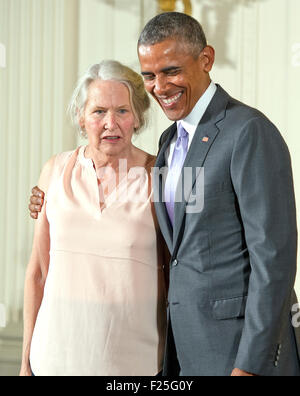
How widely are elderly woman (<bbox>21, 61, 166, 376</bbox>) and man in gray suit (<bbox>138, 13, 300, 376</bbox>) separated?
0.40 ft

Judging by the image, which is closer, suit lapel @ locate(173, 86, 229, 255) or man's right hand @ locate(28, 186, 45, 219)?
suit lapel @ locate(173, 86, 229, 255)

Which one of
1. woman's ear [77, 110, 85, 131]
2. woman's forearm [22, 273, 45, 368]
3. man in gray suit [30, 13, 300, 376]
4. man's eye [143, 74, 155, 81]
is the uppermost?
man's eye [143, 74, 155, 81]

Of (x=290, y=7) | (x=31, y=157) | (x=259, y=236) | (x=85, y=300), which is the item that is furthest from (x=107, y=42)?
(x=259, y=236)

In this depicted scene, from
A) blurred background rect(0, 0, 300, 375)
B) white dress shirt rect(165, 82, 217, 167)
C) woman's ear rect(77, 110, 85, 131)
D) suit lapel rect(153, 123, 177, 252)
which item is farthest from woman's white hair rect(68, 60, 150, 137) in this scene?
blurred background rect(0, 0, 300, 375)

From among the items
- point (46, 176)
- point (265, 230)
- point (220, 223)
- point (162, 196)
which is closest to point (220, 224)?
point (220, 223)

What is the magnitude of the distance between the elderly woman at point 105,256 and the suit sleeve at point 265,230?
362 millimetres

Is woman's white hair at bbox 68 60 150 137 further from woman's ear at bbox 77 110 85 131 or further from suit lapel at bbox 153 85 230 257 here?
suit lapel at bbox 153 85 230 257

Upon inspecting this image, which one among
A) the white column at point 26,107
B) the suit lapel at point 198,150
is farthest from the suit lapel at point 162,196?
the white column at point 26,107

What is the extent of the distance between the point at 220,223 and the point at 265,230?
0.35 feet

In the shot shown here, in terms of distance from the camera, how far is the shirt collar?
1.45 metres

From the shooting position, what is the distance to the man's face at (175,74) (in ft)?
4.53

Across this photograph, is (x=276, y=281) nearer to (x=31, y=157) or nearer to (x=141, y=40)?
(x=141, y=40)

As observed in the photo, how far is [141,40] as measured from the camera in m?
1.41

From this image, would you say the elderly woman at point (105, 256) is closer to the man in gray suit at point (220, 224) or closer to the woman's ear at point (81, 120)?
the woman's ear at point (81, 120)
